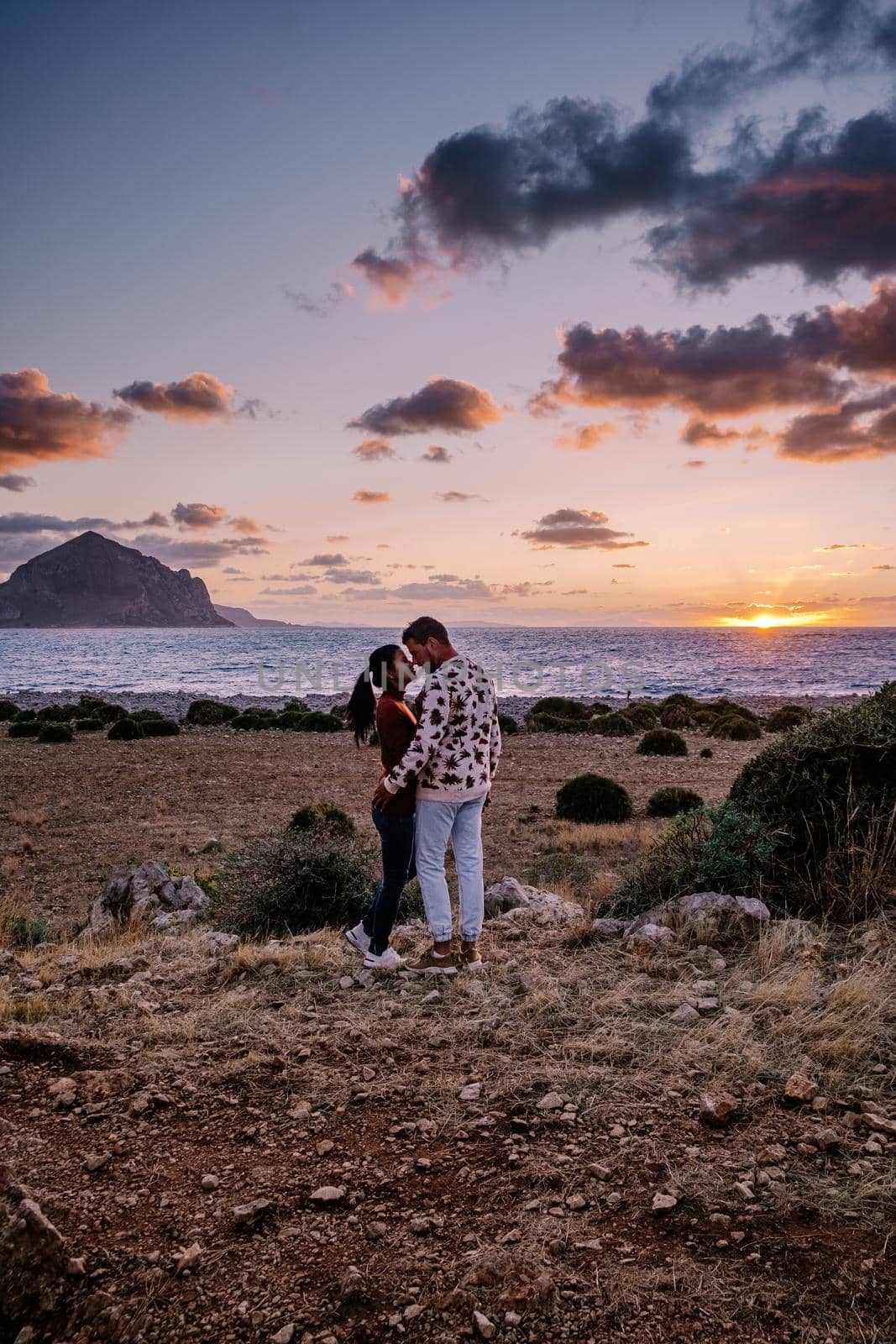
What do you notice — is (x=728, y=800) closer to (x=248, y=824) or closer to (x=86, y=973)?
(x=86, y=973)

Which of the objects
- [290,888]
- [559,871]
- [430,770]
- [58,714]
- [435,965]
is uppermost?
[430,770]

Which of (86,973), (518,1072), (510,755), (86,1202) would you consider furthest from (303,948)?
(510,755)

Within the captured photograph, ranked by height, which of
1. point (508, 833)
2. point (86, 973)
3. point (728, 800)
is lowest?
point (508, 833)

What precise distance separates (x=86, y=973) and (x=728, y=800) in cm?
604

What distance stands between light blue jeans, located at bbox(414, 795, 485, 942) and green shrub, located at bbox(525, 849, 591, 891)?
5.11 m

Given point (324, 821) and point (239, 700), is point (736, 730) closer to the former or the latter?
point (324, 821)

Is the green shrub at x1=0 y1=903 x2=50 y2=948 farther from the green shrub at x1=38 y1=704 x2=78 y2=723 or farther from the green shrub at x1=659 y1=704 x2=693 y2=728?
the green shrub at x1=659 y1=704 x2=693 y2=728

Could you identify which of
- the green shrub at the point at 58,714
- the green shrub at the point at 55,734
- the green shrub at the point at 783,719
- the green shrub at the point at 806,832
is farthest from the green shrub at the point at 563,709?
the green shrub at the point at 806,832

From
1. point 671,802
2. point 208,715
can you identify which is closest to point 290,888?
point 671,802

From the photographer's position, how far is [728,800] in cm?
794

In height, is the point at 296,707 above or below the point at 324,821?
below

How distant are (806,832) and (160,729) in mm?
28990

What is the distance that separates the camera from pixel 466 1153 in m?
3.40

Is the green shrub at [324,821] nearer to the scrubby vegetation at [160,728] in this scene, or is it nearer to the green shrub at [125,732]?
the green shrub at [125,732]
